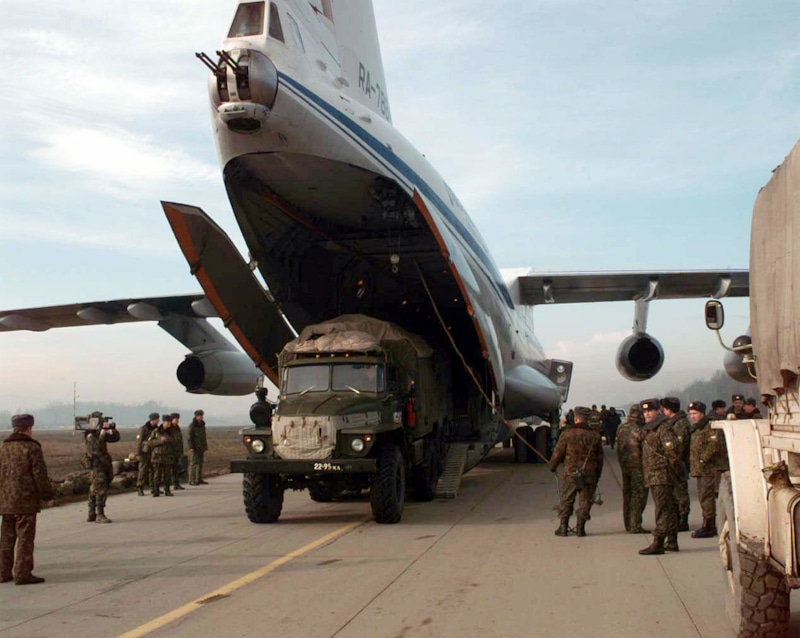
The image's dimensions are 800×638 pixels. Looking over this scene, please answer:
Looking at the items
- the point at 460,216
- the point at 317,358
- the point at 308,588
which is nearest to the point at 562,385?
the point at 460,216

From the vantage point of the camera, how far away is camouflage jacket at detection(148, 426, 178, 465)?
13.7 meters

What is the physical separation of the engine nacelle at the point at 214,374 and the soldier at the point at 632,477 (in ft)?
29.9

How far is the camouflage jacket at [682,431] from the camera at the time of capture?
7.72 m

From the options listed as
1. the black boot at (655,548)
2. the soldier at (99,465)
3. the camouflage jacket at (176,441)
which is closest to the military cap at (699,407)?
the black boot at (655,548)

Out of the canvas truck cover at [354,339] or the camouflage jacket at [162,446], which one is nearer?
the canvas truck cover at [354,339]

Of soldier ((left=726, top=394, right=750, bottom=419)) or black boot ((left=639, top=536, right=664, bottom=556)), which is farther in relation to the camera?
soldier ((left=726, top=394, right=750, bottom=419))

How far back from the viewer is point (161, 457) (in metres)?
13.8

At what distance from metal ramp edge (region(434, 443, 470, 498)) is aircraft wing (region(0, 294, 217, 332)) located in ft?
20.8

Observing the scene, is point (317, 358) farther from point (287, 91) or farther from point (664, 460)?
point (664, 460)

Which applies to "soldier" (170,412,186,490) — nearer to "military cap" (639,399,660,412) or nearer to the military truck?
the military truck

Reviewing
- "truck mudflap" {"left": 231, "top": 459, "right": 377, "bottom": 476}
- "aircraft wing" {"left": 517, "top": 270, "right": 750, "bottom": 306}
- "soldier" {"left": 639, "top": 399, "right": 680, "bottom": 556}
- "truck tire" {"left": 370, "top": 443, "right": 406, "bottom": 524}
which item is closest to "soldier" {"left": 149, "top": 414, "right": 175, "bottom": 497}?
"truck mudflap" {"left": 231, "top": 459, "right": 377, "bottom": 476}

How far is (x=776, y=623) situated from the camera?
433cm

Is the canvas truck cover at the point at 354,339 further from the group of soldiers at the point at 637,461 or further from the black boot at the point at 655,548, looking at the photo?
the black boot at the point at 655,548

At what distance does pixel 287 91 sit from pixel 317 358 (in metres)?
3.47
